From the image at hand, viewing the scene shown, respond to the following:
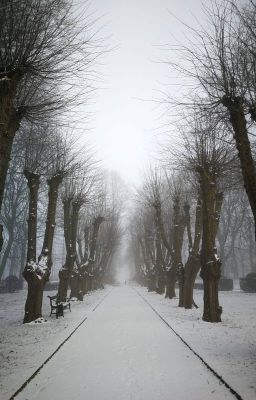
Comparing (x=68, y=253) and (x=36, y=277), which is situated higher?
(x=68, y=253)

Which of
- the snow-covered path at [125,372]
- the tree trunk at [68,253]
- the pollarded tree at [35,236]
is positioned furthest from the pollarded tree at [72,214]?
the snow-covered path at [125,372]

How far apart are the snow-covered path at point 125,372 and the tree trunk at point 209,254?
3.78m

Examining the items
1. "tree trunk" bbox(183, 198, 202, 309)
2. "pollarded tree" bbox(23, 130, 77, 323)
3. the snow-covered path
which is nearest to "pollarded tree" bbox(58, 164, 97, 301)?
"pollarded tree" bbox(23, 130, 77, 323)

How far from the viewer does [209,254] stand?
13.1 meters

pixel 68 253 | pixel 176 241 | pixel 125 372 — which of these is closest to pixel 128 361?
pixel 125 372

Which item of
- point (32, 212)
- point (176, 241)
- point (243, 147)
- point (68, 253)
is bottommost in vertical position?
point (68, 253)

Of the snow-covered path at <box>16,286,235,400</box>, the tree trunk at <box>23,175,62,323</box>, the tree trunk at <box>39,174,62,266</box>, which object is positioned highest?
the tree trunk at <box>39,174,62,266</box>

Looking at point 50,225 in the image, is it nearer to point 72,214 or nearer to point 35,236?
point 35,236

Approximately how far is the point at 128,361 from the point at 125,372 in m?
0.80

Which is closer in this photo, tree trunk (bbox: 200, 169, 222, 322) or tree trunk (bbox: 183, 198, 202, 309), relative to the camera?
tree trunk (bbox: 200, 169, 222, 322)

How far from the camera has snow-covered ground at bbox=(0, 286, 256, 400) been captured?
508 cm

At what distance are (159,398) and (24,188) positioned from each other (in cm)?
2987

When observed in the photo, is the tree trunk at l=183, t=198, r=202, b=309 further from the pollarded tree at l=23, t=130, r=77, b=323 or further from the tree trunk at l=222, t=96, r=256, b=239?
the tree trunk at l=222, t=96, r=256, b=239

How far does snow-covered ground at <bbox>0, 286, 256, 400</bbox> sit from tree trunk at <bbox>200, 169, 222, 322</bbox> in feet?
3.48
